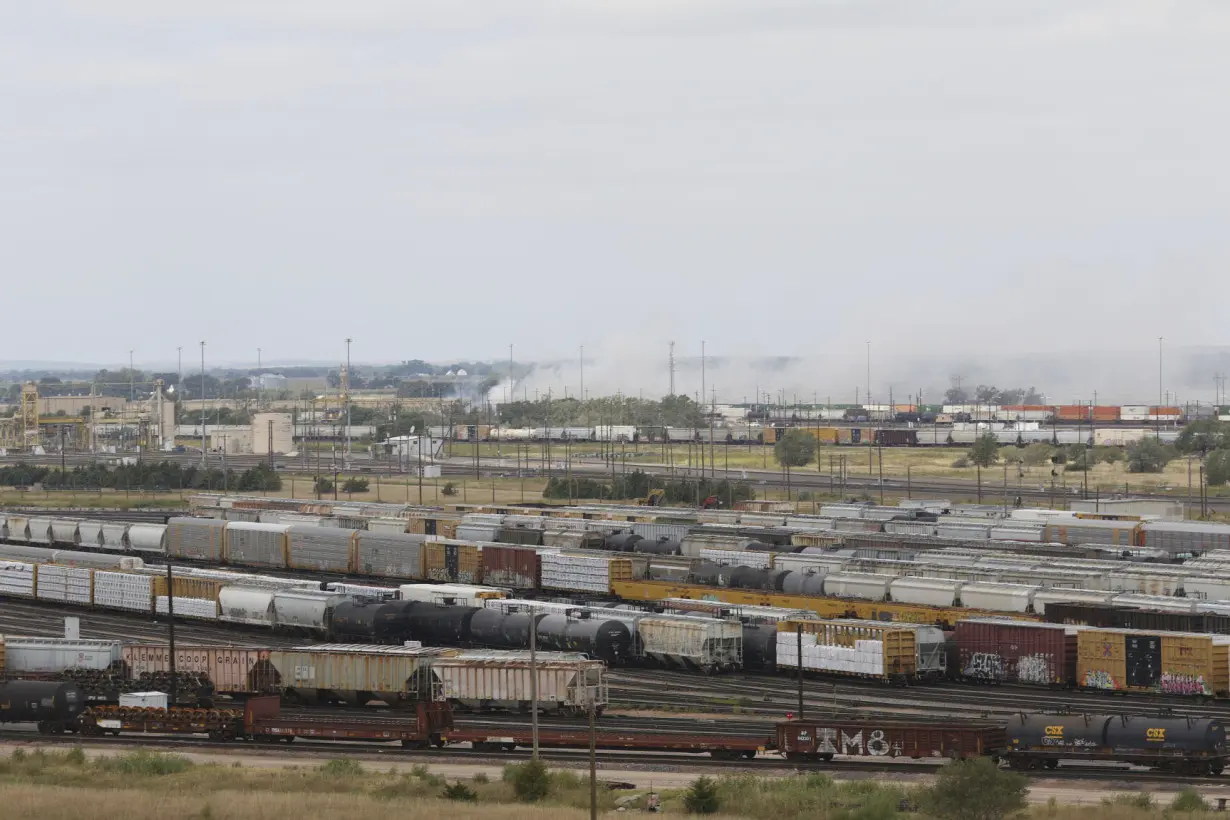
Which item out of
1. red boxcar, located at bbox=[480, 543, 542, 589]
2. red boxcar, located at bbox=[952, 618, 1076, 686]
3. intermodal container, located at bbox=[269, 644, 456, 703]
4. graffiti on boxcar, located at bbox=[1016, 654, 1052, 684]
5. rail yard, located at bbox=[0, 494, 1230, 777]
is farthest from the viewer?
red boxcar, located at bbox=[480, 543, 542, 589]

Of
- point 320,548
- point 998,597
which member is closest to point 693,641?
point 998,597

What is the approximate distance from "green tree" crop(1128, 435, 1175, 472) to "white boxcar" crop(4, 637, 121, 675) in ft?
400

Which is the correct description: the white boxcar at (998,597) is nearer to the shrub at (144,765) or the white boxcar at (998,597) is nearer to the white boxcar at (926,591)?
the white boxcar at (926,591)

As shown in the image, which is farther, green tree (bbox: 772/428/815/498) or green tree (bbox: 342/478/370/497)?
green tree (bbox: 772/428/815/498)

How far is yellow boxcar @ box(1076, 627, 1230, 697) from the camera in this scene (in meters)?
50.3

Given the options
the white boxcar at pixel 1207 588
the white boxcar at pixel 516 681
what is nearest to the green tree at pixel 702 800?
the white boxcar at pixel 516 681

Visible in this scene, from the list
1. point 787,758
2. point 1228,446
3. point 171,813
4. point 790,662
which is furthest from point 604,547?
point 1228,446

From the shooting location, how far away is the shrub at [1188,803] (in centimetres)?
3378

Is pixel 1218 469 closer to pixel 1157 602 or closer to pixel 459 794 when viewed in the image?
pixel 1157 602

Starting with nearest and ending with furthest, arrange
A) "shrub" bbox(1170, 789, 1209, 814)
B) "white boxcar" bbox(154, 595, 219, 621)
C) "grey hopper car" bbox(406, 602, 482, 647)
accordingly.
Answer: "shrub" bbox(1170, 789, 1209, 814)
"grey hopper car" bbox(406, 602, 482, 647)
"white boxcar" bbox(154, 595, 219, 621)

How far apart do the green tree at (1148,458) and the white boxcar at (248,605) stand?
10911cm

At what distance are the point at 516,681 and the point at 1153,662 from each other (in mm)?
20732

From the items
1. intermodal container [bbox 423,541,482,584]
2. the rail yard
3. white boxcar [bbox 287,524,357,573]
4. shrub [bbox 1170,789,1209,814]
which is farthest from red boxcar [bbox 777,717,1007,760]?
white boxcar [bbox 287,524,357,573]

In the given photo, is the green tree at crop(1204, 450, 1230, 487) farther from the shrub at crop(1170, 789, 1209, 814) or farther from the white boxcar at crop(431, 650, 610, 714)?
the shrub at crop(1170, 789, 1209, 814)
